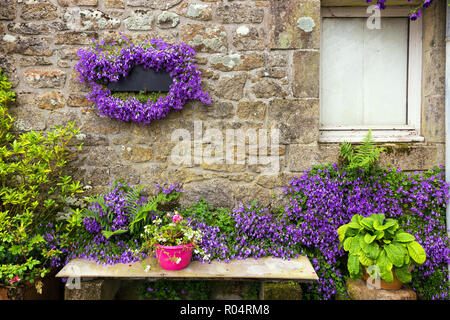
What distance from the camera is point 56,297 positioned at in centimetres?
334

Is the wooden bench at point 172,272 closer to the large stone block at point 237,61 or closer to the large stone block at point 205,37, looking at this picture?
the large stone block at point 237,61

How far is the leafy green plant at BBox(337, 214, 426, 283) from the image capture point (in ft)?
9.21

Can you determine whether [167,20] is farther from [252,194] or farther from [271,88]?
[252,194]

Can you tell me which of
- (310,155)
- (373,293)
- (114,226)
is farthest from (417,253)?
(114,226)

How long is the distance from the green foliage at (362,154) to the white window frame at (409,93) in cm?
22

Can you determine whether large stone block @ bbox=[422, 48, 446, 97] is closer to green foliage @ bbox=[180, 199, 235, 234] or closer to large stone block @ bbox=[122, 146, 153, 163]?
green foliage @ bbox=[180, 199, 235, 234]

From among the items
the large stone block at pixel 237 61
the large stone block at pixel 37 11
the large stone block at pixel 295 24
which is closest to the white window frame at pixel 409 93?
the large stone block at pixel 295 24

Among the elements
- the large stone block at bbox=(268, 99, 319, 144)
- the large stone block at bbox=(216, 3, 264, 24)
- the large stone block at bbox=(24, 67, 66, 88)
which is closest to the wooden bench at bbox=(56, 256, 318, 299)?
the large stone block at bbox=(268, 99, 319, 144)

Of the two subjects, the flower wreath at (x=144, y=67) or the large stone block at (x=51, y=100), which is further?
the large stone block at (x=51, y=100)

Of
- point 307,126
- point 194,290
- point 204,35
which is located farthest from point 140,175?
point 307,126

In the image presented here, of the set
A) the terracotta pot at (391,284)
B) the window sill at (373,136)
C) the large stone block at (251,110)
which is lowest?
the terracotta pot at (391,284)

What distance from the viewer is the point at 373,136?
365 cm

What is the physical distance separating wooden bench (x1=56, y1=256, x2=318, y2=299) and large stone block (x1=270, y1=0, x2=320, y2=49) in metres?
2.32

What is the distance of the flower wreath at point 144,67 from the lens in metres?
3.31
